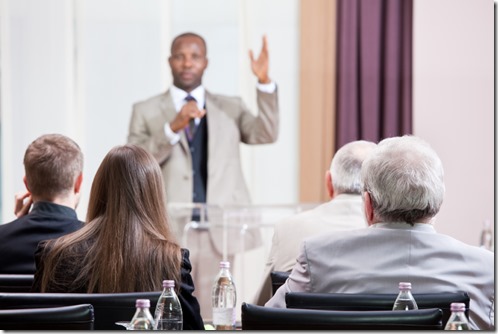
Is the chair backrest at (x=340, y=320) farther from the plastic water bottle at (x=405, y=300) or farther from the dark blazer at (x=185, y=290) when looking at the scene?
the dark blazer at (x=185, y=290)

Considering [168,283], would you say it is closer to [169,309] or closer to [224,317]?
[169,309]

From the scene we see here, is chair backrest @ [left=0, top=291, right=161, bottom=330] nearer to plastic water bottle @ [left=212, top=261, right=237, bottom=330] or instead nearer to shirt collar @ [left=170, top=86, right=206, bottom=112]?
plastic water bottle @ [left=212, top=261, right=237, bottom=330]

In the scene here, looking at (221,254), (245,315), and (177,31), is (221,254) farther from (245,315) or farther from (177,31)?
(245,315)

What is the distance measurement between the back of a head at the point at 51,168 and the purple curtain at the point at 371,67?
4.13 metres

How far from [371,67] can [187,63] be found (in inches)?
55.9

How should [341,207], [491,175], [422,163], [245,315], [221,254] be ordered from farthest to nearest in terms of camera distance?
[491,175]
[221,254]
[341,207]
[422,163]
[245,315]

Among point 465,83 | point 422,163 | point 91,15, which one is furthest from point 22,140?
point 422,163

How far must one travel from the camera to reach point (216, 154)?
7.17m

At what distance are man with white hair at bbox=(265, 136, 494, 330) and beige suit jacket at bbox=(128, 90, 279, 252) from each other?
4463 millimetres

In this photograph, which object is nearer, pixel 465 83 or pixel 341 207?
pixel 341 207

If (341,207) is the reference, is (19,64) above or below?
above

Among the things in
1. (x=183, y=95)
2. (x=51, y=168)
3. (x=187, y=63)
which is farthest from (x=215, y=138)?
(x=51, y=168)

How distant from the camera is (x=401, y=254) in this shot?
2562 millimetres

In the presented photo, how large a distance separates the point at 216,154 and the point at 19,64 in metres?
1.71
